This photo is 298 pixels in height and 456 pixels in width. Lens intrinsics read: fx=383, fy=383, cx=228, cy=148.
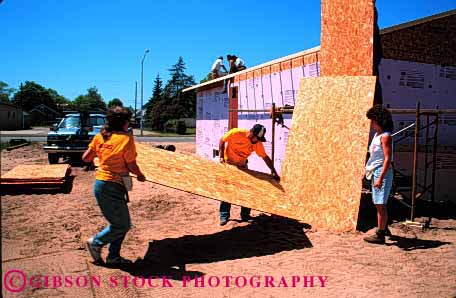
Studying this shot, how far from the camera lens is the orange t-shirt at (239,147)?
6.56 metres

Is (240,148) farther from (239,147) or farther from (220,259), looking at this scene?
(220,259)

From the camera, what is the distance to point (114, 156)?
4.23 m

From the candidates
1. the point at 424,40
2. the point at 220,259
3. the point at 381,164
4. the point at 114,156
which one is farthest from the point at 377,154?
the point at 424,40

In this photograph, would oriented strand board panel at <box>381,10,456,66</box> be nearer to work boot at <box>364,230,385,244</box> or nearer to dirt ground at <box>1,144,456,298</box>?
dirt ground at <box>1,144,456,298</box>

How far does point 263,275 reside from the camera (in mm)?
4371

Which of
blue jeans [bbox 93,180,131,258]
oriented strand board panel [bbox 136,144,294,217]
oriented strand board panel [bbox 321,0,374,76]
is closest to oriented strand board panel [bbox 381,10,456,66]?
oriented strand board panel [bbox 321,0,374,76]

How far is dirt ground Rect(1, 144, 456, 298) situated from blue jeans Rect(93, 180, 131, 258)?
42 cm

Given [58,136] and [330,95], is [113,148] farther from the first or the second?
[58,136]

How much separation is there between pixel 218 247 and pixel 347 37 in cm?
499

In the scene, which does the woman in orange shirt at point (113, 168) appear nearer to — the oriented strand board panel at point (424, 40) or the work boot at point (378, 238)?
the work boot at point (378, 238)

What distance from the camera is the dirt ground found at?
3941 millimetres

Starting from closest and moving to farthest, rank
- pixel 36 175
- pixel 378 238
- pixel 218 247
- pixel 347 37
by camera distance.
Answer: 1. pixel 378 238
2. pixel 218 247
3. pixel 347 37
4. pixel 36 175

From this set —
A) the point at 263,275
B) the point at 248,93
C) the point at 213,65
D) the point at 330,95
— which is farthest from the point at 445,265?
the point at 213,65

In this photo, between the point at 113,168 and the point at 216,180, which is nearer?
the point at 113,168
